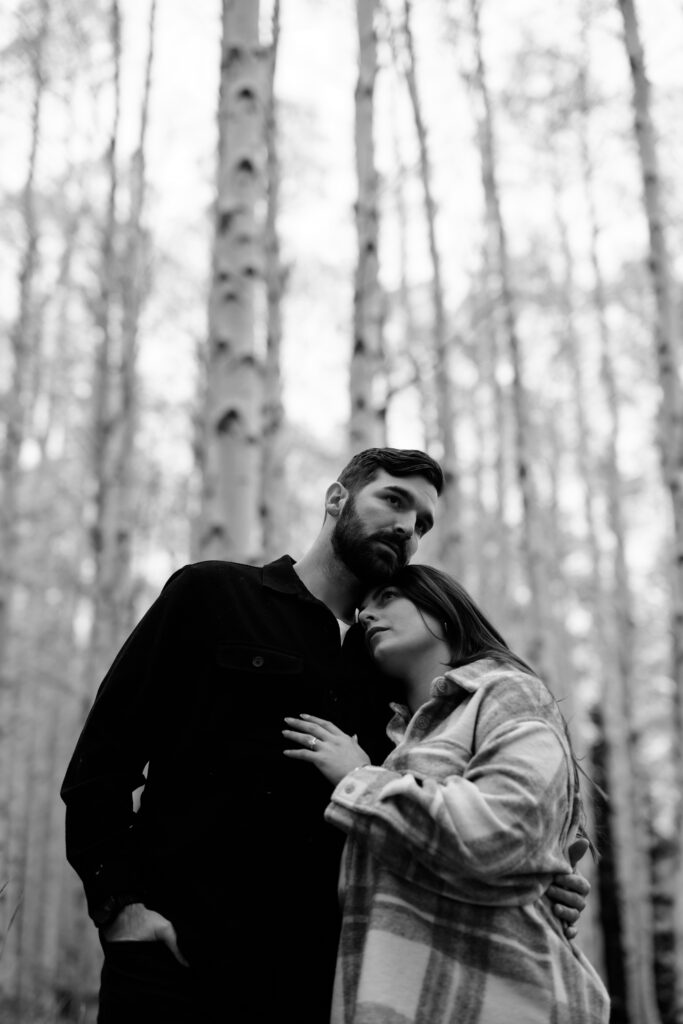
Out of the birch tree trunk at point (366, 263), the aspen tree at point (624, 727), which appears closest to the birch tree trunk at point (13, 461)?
the birch tree trunk at point (366, 263)

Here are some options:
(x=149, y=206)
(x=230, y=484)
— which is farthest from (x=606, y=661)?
(x=230, y=484)

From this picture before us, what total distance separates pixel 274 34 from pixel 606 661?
1056cm

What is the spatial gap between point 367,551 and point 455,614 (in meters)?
0.26

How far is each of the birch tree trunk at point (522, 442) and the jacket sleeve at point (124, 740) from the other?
5.73 m

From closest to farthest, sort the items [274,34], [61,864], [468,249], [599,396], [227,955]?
[227,955], [274,34], [468,249], [599,396], [61,864]

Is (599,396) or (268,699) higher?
(599,396)

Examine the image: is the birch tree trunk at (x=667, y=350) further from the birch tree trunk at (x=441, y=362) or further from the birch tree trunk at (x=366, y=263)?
the birch tree trunk at (x=366, y=263)

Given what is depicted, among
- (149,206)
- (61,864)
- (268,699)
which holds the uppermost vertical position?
(149,206)

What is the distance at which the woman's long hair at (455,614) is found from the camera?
2314 millimetres

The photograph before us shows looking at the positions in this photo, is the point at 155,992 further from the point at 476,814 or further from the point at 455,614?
the point at 455,614

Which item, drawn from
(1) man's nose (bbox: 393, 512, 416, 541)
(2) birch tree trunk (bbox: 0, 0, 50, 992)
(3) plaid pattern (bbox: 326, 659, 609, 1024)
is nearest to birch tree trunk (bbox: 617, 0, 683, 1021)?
(1) man's nose (bbox: 393, 512, 416, 541)

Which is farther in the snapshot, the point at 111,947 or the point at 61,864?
the point at 61,864

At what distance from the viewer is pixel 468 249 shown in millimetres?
12180

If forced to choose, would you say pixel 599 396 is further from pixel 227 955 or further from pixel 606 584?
pixel 227 955
